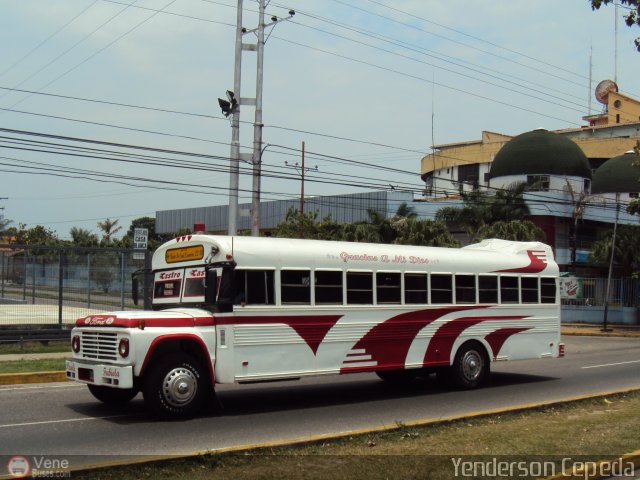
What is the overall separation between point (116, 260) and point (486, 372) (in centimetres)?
1157

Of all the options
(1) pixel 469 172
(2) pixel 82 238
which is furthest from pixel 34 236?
(1) pixel 469 172

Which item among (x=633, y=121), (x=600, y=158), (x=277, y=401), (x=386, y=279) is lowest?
(x=277, y=401)

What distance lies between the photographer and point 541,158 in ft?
178

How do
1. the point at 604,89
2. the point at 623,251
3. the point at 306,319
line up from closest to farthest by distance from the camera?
the point at 306,319 → the point at 623,251 → the point at 604,89

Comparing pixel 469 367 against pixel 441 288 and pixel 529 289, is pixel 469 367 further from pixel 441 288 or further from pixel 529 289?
pixel 529 289

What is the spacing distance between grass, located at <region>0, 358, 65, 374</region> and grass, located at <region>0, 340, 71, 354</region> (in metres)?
2.27

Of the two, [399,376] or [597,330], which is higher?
[399,376]

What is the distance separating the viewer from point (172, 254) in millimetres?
11648

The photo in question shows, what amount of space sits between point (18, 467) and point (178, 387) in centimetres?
306

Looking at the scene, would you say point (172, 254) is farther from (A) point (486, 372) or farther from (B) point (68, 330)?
(B) point (68, 330)

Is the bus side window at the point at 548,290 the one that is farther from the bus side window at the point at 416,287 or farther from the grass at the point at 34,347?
the grass at the point at 34,347

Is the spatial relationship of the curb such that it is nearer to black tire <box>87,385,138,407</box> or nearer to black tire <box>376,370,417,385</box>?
black tire <box>87,385,138,407</box>

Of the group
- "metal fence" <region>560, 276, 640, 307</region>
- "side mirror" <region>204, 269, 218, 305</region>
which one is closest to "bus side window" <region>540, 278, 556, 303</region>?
"side mirror" <region>204, 269, 218, 305</region>

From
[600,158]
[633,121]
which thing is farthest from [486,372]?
[633,121]
